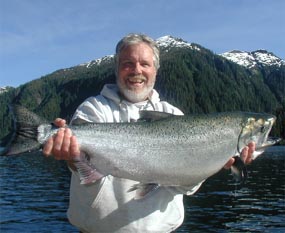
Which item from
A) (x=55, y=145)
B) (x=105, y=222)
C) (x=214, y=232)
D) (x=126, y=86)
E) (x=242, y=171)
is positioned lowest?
(x=214, y=232)

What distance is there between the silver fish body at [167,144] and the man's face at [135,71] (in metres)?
0.55

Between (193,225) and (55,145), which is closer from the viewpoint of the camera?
(55,145)

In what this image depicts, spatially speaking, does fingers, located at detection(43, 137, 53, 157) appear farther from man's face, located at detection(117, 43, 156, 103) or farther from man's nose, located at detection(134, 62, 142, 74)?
man's nose, located at detection(134, 62, 142, 74)

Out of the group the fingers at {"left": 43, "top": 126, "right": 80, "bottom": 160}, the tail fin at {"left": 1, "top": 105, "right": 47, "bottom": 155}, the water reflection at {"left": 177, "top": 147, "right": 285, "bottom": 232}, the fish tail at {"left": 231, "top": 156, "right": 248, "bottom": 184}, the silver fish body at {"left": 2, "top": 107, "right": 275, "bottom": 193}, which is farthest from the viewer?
the water reflection at {"left": 177, "top": 147, "right": 285, "bottom": 232}

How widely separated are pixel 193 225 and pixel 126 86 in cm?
1825

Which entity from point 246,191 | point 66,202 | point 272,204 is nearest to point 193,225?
point 272,204

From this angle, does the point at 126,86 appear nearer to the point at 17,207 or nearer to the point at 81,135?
the point at 81,135

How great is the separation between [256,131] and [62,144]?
2692 millimetres

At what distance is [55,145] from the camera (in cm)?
543

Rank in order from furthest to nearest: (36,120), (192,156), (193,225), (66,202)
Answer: (66,202) < (193,225) < (192,156) < (36,120)

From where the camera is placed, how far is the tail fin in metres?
5.26

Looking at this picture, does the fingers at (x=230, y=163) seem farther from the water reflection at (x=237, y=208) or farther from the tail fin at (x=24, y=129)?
the water reflection at (x=237, y=208)

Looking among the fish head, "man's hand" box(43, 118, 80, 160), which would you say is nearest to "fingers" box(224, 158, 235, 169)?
the fish head

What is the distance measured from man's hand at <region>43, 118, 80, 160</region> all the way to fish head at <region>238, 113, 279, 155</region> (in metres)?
2.28
